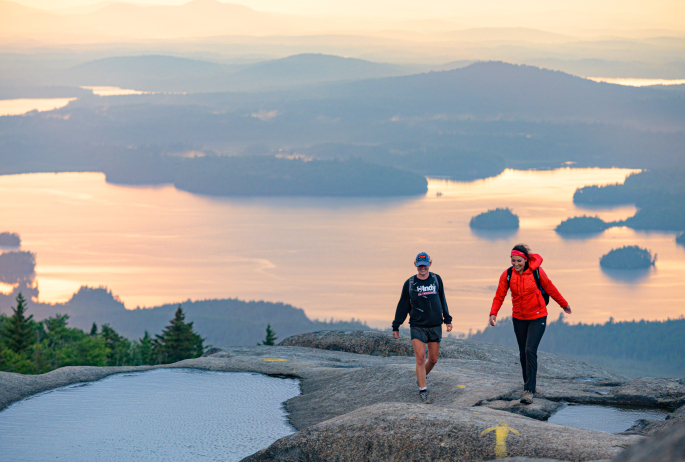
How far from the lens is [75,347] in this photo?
101 m

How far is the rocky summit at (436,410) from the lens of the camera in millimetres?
12188

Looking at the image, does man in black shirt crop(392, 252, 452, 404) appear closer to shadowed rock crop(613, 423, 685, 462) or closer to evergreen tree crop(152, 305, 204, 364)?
shadowed rock crop(613, 423, 685, 462)

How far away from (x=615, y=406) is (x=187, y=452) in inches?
455

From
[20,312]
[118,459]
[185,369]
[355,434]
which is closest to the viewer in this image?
[355,434]

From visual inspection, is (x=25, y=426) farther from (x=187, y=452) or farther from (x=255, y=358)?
(x=255, y=358)

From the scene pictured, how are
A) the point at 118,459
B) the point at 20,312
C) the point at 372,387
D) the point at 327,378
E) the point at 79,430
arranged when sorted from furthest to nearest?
the point at 20,312 → the point at 327,378 → the point at 372,387 → the point at 79,430 → the point at 118,459

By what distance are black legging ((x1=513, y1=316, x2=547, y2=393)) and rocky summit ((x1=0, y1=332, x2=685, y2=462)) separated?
0.83 m

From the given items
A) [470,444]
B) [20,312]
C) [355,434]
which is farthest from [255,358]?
[20,312]

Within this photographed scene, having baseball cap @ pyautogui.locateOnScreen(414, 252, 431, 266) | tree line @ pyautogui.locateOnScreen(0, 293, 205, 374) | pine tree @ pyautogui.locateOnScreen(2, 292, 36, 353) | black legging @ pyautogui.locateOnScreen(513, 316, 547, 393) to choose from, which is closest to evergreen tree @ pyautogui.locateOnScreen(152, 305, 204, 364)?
tree line @ pyautogui.locateOnScreen(0, 293, 205, 374)

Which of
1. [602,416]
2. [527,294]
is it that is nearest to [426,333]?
[527,294]

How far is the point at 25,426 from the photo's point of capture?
727 inches

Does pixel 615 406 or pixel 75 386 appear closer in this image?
pixel 615 406

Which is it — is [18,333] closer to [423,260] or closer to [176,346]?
[176,346]

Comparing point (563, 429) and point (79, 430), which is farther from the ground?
point (563, 429)
